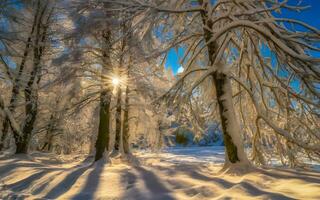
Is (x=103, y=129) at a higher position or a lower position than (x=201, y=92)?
lower

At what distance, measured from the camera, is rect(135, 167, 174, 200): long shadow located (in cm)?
441

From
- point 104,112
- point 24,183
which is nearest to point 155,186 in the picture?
point 24,183

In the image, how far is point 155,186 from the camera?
198 inches

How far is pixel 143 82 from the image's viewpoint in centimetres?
1057

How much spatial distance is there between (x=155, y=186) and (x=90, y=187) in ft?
4.31

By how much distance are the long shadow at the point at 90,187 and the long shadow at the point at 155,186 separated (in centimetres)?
98

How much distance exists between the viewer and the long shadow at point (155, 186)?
174 inches

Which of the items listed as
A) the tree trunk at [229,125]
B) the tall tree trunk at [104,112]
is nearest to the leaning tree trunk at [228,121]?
the tree trunk at [229,125]

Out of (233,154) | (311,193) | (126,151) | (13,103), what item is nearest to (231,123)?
(233,154)

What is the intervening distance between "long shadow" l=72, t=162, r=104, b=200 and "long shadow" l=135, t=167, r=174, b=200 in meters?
0.98

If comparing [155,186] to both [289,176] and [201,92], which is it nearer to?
[289,176]

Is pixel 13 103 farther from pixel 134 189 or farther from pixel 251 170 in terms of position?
pixel 251 170

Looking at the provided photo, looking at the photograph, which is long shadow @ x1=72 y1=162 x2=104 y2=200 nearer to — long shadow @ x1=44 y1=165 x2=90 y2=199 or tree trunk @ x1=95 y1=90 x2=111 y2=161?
long shadow @ x1=44 y1=165 x2=90 y2=199

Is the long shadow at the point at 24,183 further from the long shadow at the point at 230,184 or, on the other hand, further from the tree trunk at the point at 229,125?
the tree trunk at the point at 229,125
